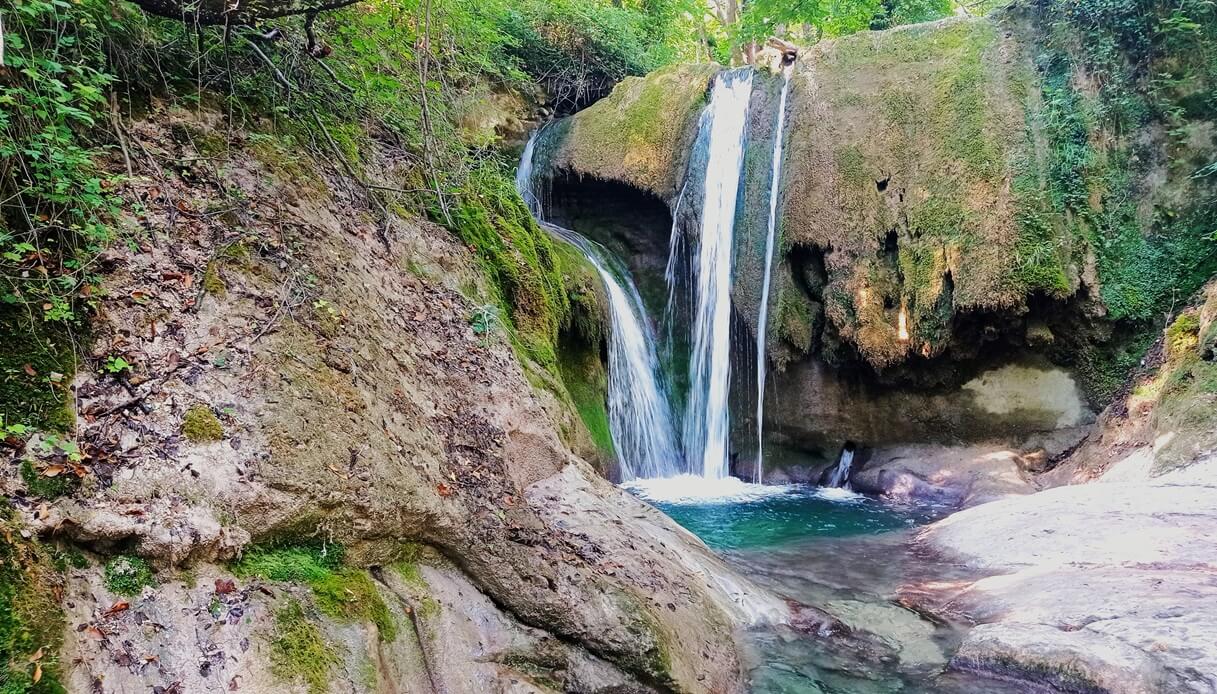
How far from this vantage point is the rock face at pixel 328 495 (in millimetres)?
2236

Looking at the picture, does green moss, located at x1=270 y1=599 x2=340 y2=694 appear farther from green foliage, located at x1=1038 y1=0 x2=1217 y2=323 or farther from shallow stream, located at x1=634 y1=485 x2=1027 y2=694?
green foliage, located at x1=1038 y1=0 x2=1217 y2=323

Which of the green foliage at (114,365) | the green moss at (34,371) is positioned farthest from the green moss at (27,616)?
the green foliage at (114,365)

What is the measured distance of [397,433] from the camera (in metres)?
3.38

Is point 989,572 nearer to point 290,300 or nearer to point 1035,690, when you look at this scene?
point 1035,690

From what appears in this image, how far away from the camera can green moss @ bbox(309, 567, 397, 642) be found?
2.54 metres

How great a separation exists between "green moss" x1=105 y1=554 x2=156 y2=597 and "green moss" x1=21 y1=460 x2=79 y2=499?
0.90 ft

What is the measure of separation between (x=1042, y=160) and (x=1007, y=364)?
289 centimetres

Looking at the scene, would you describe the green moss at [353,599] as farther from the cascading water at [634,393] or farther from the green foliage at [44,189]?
the cascading water at [634,393]

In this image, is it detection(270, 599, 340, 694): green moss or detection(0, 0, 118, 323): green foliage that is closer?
detection(270, 599, 340, 694): green moss

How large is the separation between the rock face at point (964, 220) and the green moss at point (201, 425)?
8.97 m

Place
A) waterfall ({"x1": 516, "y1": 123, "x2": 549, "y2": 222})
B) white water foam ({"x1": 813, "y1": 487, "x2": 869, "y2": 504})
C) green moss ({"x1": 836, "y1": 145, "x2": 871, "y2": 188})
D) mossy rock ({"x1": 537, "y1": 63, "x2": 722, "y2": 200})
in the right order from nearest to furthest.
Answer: white water foam ({"x1": 813, "y1": 487, "x2": 869, "y2": 504}), green moss ({"x1": 836, "y1": 145, "x2": 871, "y2": 188}), mossy rock ({"x1": 537, "y1": 63, "x2": 722, "y2": 200}), waterfall ({"x1": 516, "y1": 123, "x2": 549, "y2": 222})

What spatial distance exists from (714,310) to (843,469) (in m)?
3.26

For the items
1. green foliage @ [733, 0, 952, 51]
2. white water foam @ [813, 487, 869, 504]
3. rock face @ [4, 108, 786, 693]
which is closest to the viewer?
rock face @ [4, 108, 786, 693]

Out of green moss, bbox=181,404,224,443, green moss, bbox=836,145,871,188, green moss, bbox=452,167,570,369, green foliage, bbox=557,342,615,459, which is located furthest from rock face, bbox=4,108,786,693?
green moss, bbox=836,145,871,188
